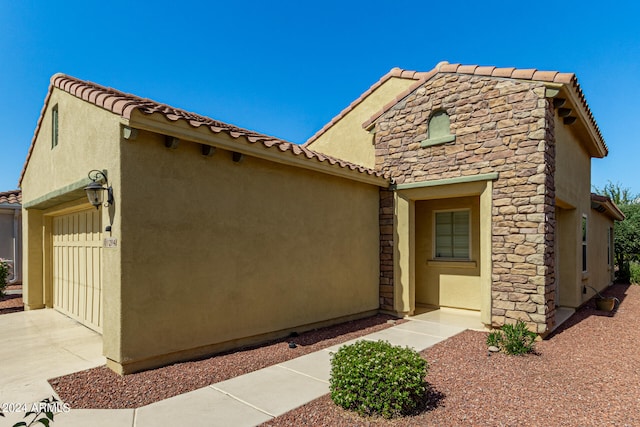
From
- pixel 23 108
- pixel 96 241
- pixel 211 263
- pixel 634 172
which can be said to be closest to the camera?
pixel 211 263

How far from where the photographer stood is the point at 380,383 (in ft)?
12.1

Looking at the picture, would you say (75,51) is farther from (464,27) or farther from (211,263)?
(464,27)

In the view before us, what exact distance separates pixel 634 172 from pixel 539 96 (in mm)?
33335

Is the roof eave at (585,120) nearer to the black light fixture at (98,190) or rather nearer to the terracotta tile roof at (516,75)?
the terracotta tile roof at (516,75)

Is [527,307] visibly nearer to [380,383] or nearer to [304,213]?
[380,383]

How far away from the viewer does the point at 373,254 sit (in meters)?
8.98

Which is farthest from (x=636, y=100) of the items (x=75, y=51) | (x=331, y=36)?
(x=75, y=51)

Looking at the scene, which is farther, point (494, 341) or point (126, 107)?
point (494, 341)

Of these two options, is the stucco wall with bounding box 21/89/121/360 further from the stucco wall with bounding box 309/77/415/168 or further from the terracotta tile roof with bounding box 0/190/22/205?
the stucco wall with bounding box 309/77/415/168

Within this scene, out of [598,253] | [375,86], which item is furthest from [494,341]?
[598,253]

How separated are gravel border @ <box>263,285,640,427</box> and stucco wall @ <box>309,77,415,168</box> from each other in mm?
5679

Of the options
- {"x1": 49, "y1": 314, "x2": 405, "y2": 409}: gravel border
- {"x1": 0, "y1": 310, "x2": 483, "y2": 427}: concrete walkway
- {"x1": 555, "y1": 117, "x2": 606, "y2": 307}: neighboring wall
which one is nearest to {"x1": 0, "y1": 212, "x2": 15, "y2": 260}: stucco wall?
{"x1": 0, "y1": 310, "x2": 483, "y2": 427}: concrete walkway

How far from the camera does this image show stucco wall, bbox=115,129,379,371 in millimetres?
4867

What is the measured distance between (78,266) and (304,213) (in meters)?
5.11
